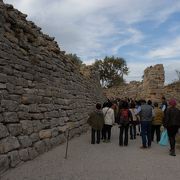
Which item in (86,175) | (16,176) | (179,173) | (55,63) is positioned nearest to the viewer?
(16,176)

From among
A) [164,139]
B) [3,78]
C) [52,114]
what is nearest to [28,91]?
[3,78]

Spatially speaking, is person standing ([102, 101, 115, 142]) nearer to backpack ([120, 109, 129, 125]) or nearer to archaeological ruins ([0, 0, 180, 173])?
backpack ([120, 109, 129, 125])

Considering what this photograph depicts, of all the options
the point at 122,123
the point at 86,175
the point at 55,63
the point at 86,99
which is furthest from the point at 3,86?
the point at 86,99

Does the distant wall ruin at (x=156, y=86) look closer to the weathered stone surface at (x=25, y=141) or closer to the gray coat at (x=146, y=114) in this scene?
the gray coat at (x=146, y=114)

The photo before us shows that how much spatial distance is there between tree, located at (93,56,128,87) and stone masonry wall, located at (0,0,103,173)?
132 ft

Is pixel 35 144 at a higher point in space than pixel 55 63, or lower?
lower

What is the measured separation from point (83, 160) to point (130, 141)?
504cm

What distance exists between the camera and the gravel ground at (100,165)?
736cm

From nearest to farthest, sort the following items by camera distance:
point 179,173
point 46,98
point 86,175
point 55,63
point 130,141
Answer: point 86,175, point 179,173, point 46,98, point 55,63, point 130,141

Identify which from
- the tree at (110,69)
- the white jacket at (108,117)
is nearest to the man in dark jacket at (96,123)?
the white jacket at (108,117)

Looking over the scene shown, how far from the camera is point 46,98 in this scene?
10.5 m

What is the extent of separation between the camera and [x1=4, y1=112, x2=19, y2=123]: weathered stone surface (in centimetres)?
771

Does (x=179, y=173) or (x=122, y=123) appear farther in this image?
(x=122, y=123)

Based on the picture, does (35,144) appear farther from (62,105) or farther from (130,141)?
(130,141)
